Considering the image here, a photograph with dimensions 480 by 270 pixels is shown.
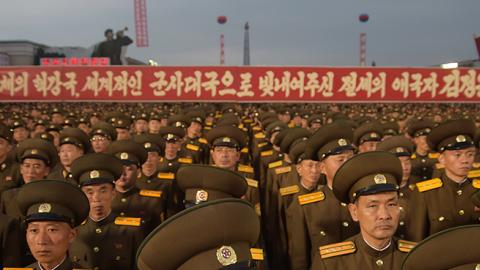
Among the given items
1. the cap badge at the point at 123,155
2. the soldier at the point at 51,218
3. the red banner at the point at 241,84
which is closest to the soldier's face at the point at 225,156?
the cap badge at the point at 123,155

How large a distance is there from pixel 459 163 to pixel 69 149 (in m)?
5.52

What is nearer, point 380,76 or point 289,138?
point 289,138

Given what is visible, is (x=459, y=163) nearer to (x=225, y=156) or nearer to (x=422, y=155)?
(x=225, y=156)

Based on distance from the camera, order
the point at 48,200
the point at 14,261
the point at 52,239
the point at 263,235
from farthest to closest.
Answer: the point at 263,235 → the point at 14,261 → the point at 48,200 → the point at 52,239

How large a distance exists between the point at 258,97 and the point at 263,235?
1048cm

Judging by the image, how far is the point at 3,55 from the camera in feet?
123

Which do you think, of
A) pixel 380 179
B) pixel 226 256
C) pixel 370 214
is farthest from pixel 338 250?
pixel 226 256

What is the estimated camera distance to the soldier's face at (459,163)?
14.8 ft

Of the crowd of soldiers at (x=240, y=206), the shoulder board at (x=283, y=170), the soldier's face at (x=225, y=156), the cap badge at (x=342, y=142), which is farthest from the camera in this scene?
the shoulder board at (x=283, y=170)

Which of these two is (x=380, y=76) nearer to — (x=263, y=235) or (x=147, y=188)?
(x=263, y=235)

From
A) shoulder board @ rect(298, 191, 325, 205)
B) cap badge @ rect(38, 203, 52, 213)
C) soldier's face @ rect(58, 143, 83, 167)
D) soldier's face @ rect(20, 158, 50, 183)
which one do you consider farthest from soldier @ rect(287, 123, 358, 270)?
soldier's face @ rect(58, 143, 83, 167)

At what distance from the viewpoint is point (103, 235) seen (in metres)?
3.95

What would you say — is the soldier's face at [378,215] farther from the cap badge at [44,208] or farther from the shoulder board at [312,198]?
the cap badge at [44,208]

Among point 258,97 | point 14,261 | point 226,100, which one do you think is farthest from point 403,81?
point 14,261
